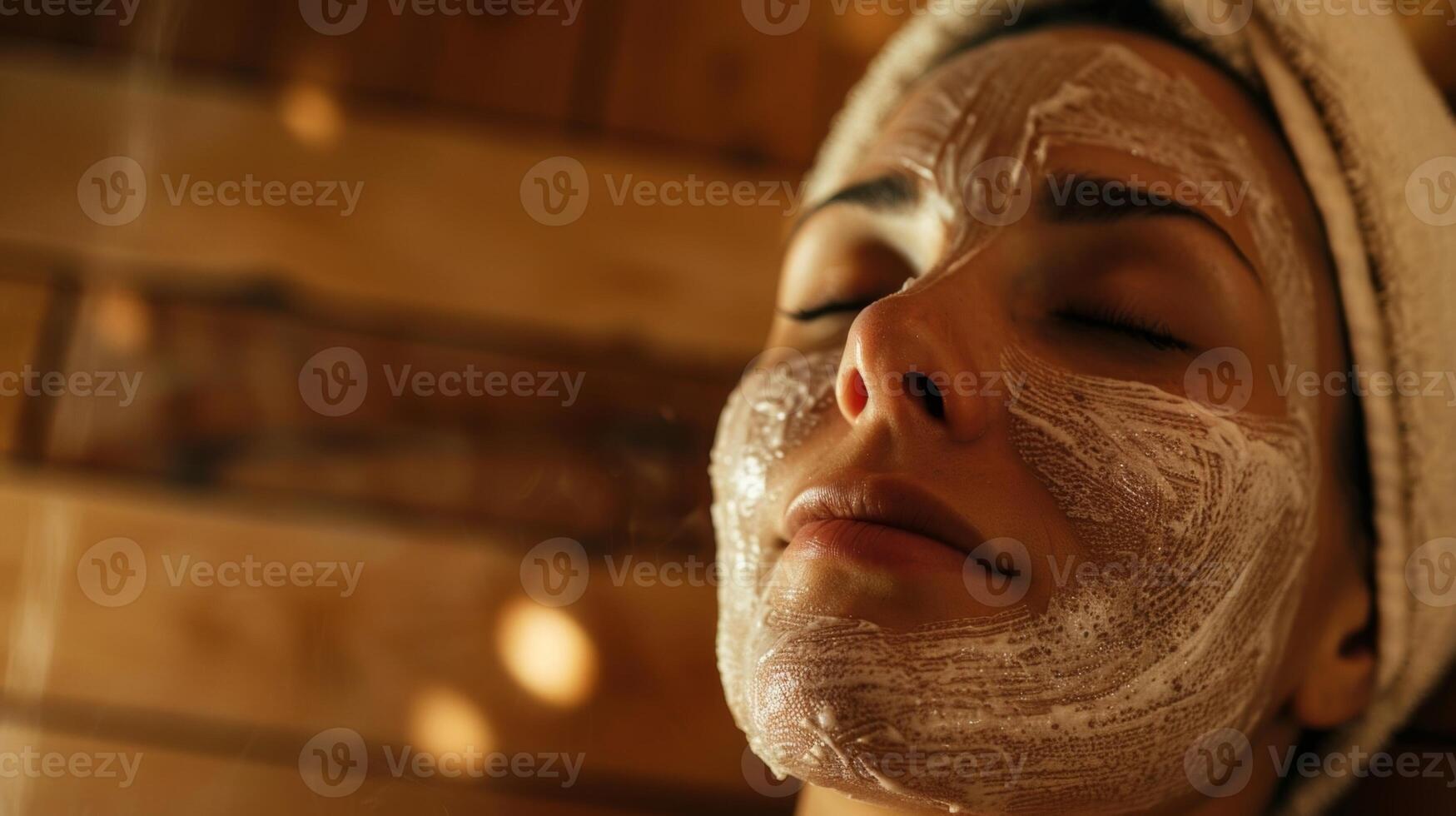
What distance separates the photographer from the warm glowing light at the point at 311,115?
1025 millimetres

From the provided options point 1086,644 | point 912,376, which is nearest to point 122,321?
point 912,376

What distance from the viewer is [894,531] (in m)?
0.52

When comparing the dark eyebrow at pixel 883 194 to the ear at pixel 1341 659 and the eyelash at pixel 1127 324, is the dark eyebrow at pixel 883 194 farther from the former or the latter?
the ear at pixel 1341 659

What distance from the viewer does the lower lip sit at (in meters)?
0.51

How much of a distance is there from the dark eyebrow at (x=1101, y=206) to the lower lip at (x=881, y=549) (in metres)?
0.24

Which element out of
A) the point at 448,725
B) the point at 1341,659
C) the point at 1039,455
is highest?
the point at 1039,455

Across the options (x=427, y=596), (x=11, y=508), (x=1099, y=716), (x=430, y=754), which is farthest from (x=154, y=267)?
(x=1099, y=716)

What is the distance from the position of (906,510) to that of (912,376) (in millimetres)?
74

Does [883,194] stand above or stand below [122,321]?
above

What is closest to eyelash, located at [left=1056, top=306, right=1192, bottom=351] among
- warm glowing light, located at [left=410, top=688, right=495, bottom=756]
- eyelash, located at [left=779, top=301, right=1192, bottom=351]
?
eyelash, located at [left=779, top=301, right=1192, bottom=351]

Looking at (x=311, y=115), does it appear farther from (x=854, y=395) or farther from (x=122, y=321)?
(x=854, y=395)

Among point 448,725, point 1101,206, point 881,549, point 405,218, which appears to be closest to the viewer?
point 881,549

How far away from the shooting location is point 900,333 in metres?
0.53

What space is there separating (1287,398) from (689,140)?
66cm
